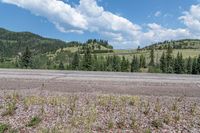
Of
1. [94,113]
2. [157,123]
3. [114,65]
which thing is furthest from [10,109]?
[114,65]

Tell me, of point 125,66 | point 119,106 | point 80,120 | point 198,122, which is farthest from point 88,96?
point 125,66

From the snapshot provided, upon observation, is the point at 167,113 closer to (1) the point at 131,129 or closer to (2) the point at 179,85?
(1) the point at 131,129

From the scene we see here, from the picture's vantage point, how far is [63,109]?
10.5 m

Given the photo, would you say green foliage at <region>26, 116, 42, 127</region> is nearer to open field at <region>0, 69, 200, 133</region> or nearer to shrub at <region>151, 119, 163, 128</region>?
open field at <region>0, 69, 200, 133</region>

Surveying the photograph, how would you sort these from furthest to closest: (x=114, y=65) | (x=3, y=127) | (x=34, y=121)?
1. (x=114, y=65)
2. (x=34, y=121)
3. (x=3, y=127)

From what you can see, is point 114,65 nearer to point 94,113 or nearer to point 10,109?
point 10,109

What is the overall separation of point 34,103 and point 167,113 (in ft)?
17.3

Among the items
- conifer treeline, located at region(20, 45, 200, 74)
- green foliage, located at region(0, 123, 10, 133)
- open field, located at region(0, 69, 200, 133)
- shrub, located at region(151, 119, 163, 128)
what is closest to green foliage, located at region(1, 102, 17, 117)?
open field, located at region(0, 69, 200, 133)

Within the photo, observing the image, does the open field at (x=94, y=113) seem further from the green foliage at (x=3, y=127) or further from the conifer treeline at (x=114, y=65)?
the conifer treeline at (x=114, y=65)

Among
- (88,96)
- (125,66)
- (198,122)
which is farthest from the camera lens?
(125,66)

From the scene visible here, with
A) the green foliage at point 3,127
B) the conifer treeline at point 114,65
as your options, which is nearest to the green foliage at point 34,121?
the green foliage at point 3,127

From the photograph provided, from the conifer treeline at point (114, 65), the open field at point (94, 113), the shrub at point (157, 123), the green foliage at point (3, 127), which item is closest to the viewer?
the green foliage at point (3, 127)

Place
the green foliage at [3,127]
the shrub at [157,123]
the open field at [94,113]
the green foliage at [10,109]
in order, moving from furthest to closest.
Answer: the green foliage at [10,109] → the shrub at [157,123] → the open field at [94,113] → the green foliage at [3,127]

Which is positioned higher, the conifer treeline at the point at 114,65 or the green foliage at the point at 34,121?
the conifer treeline at the point at 114,65
